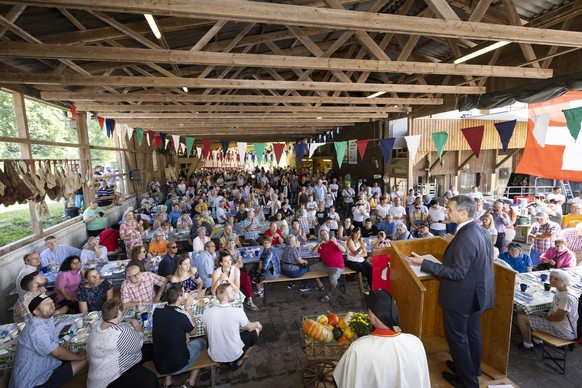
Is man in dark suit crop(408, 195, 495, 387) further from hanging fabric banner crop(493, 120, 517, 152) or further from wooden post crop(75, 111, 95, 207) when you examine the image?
wooden post crop(75, 111, 95, 207)

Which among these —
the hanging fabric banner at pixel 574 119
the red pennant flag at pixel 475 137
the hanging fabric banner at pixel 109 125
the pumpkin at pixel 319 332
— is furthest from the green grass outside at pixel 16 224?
the hanging fabric banner at pixel 574 119

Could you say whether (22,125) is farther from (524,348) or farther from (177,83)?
(524,348)

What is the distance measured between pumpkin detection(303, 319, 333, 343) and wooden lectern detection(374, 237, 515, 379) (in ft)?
2.55

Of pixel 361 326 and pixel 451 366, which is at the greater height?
pixel 361 326

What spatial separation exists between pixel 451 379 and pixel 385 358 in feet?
4.98

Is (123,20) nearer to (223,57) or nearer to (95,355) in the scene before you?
(223,57)

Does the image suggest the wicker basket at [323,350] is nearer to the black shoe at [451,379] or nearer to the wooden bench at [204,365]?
the black shoe at [451,379]

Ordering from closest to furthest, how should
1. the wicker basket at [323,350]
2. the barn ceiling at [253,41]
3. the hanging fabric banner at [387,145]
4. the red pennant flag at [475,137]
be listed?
1. the wicker basket at [323,350]
2. the barn ceiling at [253,41]
3. the red pennant flag at [475,137]
4. the hanging fabric banner at [387,145]

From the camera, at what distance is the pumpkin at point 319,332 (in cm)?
309

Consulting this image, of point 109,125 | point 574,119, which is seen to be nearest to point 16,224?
point 109,125

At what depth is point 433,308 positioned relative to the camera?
11.1 feet

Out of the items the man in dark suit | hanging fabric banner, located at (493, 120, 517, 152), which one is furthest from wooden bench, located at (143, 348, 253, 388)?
hanging fabric banner, located at (493, 120, 517, 152)

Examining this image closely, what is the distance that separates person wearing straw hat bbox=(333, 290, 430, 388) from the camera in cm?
181

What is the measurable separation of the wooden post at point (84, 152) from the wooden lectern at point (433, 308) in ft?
30.7
